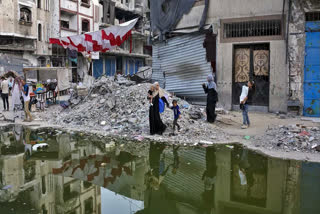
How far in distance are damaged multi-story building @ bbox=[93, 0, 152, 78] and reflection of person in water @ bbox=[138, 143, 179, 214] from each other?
96.6ft

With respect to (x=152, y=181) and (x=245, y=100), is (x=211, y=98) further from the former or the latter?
(x=152, y=181)

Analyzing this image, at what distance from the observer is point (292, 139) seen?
7.88m

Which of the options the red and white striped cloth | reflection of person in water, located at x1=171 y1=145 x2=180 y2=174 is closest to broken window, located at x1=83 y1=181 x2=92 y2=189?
reflection of person in water, located at x1=171 y1=145 x2=180 y2=174

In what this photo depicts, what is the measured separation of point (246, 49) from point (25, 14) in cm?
2210

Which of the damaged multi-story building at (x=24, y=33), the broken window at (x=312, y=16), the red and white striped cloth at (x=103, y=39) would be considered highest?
the damaged multi-story building at (x=24, y=33)

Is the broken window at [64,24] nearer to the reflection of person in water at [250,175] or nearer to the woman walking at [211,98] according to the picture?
the woman walking at [211,98]

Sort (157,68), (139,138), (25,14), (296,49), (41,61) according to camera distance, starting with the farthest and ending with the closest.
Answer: (41,61), (25,14), (157,68), (296,49), (139,138)

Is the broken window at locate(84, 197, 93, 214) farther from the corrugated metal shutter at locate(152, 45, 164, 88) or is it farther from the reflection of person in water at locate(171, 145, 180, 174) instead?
the corrugated metal shutter at locate(152, 45, 164, 88)

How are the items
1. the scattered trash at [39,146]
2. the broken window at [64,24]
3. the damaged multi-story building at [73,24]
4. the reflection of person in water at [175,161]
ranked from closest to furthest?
the reflection of person in water at [175,161] < the scattered trash at [39,146] < the damaged multi-story building at [73,24] < the broken window at [64,24]

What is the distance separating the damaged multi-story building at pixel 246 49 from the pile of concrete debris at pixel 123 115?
236 cm

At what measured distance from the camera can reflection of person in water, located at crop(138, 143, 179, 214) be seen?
455cm

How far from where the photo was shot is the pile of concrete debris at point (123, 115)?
9.46 metres

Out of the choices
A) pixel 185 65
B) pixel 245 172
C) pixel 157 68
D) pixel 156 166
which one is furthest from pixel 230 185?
pixel 157 68

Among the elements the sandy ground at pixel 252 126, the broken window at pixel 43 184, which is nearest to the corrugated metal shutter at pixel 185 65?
A: the sandy ground at pixel 252 126
